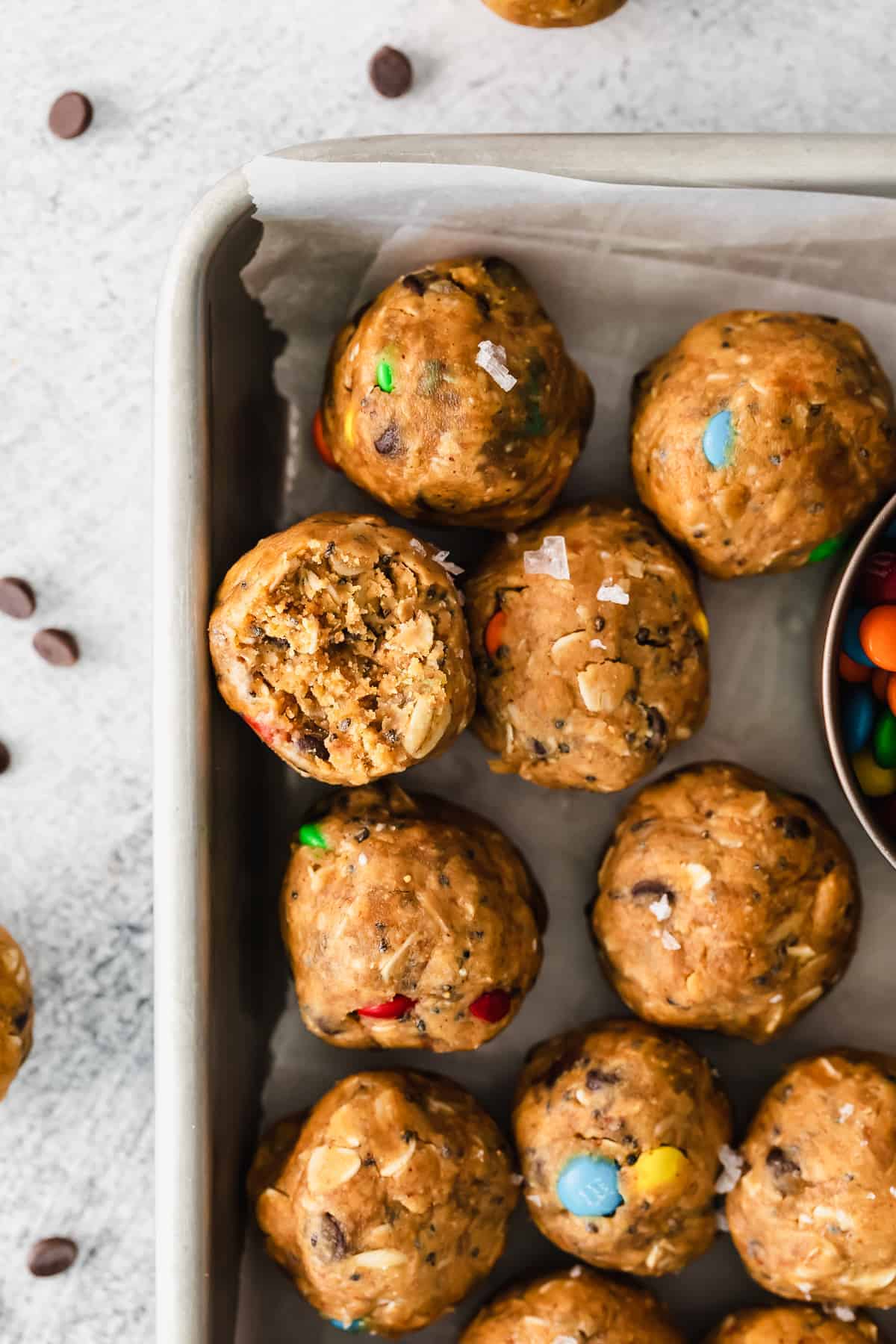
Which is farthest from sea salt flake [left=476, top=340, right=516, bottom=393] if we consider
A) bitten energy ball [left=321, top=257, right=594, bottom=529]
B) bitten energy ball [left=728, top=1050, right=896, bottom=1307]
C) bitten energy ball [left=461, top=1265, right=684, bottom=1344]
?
bitten energy ball [left=461, top=1265, right=684, bottom=1344]

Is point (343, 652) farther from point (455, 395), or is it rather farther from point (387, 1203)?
point (387, 1203)

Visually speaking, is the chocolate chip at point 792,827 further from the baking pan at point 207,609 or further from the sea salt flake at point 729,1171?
the baking pan at point 207,609

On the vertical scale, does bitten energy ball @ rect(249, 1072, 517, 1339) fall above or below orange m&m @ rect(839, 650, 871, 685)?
below

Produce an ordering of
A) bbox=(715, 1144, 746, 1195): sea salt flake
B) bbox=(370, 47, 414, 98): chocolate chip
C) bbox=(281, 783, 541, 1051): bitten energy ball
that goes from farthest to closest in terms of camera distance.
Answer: bbox=(370, 47, 414, 98): chocolate chip < bbox=(715, 1144, 746, 1195): sea salt flake < bbox=(281, 783, 541, 1051): bitten energy ball

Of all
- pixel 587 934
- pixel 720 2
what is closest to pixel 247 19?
pixel 720 2

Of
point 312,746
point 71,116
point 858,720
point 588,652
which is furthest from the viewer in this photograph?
point 71,116

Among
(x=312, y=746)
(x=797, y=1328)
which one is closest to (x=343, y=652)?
(x=312, y=746)

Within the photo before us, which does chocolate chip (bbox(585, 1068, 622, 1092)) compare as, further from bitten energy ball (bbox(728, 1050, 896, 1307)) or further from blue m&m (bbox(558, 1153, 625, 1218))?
bitten energy ball (bbox(728, 1050, 896, 1307))
